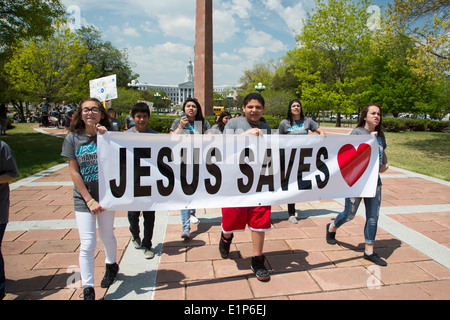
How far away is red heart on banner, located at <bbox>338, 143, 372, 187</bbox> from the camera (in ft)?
10.7

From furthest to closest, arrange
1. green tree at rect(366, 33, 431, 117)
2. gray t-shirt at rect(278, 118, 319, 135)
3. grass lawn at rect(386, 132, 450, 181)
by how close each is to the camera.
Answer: green tree at rect(366, 33, 431, 117)
grass lawn at rect(386, 132, 450, 181)
gray t-shirt at rect(278, 118, 319, 135)

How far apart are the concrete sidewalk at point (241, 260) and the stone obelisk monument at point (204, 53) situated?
1597 centimetres

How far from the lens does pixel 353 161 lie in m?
3.27

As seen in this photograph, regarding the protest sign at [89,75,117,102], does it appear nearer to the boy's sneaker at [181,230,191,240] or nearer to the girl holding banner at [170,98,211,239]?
the girl holding banner at [170,98,211,239]

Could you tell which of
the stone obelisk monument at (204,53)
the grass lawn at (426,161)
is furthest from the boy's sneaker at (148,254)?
the stone obelisk monument at (204,53)

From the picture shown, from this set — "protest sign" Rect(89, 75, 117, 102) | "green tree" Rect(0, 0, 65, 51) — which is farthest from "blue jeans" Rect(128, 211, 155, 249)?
"green tree" Rect(0, 0, 65, 51)

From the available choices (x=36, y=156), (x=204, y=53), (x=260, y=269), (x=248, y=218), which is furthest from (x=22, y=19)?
(x=260, y=269)

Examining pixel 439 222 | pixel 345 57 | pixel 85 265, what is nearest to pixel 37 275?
pixel 85 265

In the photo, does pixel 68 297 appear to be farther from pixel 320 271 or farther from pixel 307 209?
pixel 307 209

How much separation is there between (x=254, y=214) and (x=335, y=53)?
1174 inches

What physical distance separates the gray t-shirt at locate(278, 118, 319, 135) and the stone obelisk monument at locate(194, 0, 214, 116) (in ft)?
52.6

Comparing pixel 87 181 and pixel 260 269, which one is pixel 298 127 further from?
pixel 87 181

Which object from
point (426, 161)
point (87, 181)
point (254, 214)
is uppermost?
point (87, 181)

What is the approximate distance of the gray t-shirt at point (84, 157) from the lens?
8.01ft
